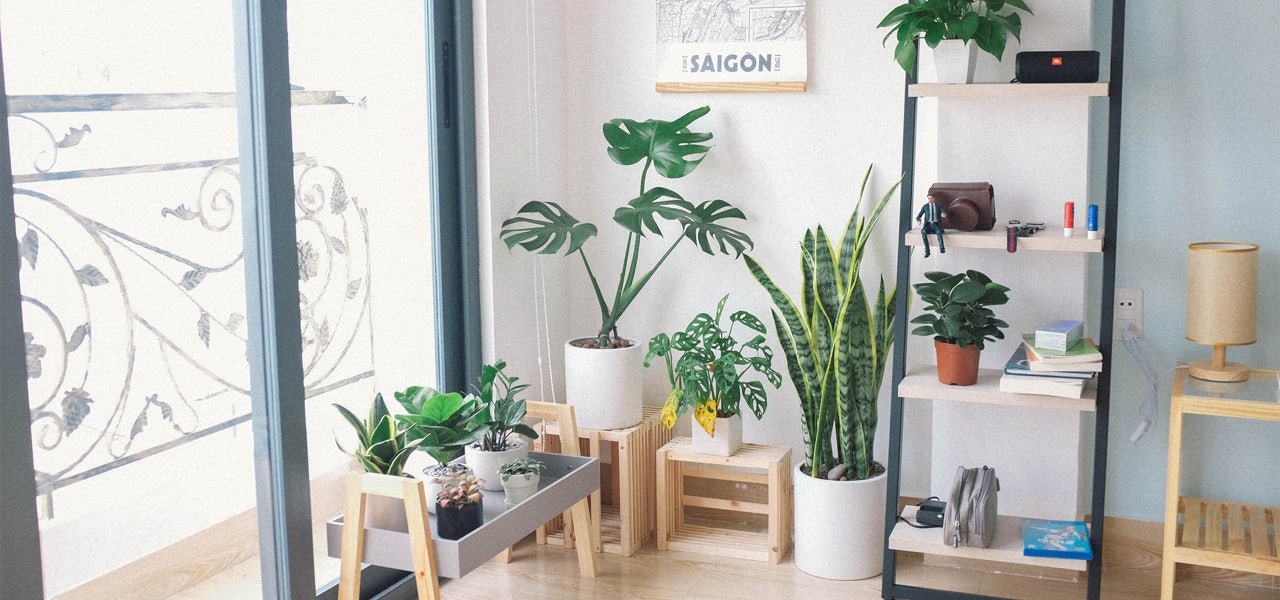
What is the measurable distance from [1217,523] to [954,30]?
1.43 metres

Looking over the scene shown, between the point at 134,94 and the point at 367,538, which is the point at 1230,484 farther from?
the point at 134,94

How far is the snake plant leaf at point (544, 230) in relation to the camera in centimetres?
317

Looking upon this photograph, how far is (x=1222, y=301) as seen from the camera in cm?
264

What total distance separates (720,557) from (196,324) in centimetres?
168

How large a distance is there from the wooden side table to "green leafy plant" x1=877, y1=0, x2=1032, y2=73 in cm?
95

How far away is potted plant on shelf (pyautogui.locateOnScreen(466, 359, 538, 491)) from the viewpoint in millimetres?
2836

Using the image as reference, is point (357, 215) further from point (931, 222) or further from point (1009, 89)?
point (1009, 89)

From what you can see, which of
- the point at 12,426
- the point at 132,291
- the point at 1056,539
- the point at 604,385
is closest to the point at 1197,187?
the point at 1056,539

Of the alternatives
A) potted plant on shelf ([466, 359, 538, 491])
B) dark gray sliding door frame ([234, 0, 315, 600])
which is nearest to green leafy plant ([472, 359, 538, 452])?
potted plant on shelf ([466, 359, 538, 491])

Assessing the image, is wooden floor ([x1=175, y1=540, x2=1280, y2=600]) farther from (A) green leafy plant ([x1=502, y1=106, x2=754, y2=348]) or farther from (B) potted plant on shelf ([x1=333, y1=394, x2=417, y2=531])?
(A) green leafy plant ([x1=502, y1=106, x2=754, y2=348])

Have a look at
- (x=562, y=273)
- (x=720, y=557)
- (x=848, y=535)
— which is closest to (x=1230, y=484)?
(x=848, y=535)

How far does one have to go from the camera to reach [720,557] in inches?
129

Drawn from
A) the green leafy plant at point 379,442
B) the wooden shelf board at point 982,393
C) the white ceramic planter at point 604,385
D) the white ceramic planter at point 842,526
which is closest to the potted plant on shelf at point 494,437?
the green leafy plant at point 379,442

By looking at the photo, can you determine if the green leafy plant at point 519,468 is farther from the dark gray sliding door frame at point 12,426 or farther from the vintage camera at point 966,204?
the vintage camera at point 966,204
